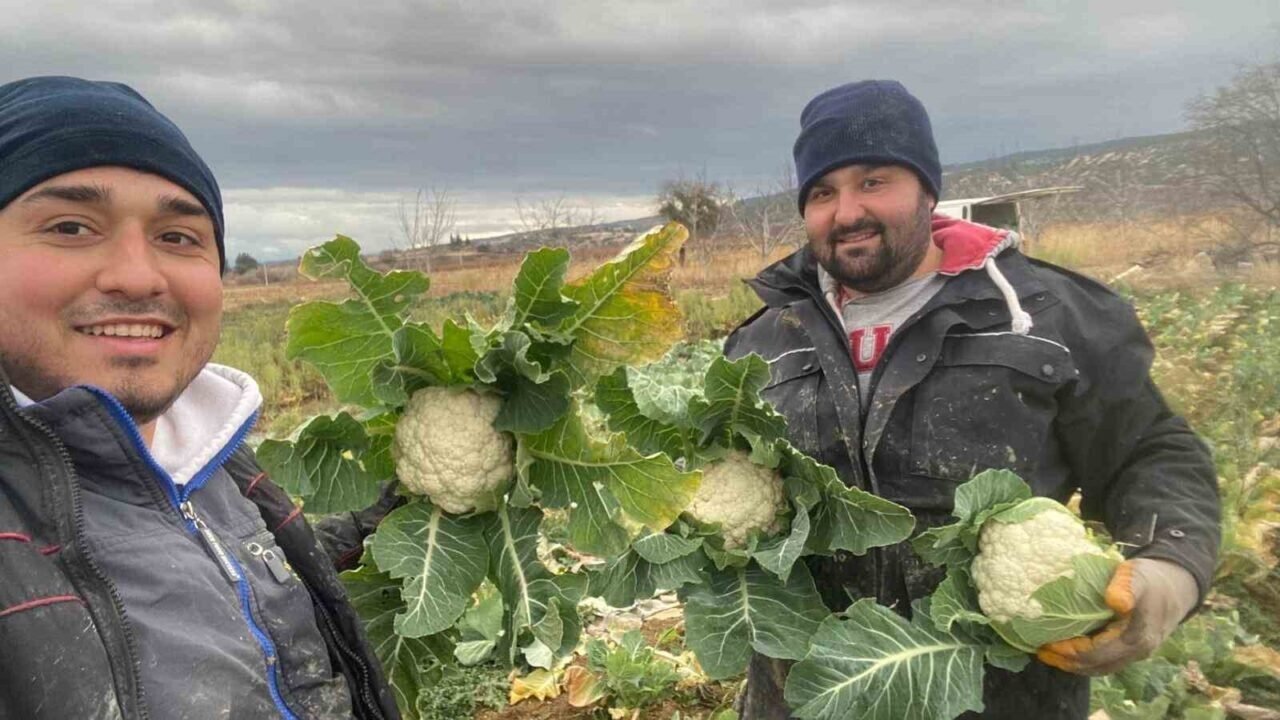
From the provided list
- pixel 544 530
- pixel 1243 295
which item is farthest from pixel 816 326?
pixel 1243 295

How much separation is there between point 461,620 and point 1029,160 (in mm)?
100091

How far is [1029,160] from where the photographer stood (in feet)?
296

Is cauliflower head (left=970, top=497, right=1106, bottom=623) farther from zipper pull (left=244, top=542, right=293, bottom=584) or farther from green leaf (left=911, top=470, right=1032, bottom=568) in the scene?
zipper pull (left=244, top=542, right=293, bottom=584)

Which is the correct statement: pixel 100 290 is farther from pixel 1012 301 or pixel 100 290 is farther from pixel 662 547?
pixel 1012 301

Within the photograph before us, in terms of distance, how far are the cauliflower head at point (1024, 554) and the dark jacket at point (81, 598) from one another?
135 cm

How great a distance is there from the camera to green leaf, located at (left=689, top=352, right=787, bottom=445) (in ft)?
6.02

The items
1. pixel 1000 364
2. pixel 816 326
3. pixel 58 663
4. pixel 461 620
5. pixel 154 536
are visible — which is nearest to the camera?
pixel 58 663

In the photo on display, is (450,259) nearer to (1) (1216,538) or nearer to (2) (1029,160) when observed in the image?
(2) (1029,160)

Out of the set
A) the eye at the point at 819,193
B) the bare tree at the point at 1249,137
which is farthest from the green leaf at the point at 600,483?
the bare tree at the point at 1249,137

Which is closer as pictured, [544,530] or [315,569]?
[315,569]

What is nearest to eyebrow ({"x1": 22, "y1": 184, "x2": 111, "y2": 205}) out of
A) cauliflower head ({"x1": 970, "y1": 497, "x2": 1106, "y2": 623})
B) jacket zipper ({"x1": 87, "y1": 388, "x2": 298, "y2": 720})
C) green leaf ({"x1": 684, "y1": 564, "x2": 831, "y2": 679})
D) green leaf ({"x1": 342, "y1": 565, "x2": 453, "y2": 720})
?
jacket zipper ({"x1": 87, "y1": 388, "x2": 298, "y2": 720})

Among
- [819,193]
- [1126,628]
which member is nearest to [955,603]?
[1126,628]

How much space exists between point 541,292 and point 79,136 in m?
0.84

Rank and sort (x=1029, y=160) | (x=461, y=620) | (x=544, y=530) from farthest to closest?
(x=1029, y=160), (x=544, y=530), (x=461, y=620)
